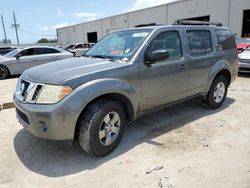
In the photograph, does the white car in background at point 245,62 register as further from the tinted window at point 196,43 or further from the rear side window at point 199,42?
the tinted window at point 196,43

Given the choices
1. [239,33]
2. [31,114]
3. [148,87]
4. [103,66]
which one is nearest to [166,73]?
[148,87]

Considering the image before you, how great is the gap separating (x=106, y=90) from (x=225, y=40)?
140 inches

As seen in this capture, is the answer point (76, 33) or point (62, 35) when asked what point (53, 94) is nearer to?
point (76, 33)

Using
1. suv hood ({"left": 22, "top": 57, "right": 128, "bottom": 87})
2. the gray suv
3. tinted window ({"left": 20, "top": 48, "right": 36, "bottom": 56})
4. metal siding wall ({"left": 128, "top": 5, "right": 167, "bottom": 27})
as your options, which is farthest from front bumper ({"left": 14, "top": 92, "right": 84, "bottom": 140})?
metal siding wall ({"left": 128, "top": 5, "right": 167, "bottom": 27})

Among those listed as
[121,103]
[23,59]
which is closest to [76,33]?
[23,59]

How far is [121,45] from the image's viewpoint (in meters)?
4.09

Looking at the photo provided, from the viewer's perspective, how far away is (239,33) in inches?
699

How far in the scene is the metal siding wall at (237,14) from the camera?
55.5ft

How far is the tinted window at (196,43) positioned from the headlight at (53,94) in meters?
2.65

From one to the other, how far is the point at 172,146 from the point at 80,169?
4.69 feet

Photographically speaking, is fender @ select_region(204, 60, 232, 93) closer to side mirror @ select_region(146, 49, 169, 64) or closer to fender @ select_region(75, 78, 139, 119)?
side mirror @ select_region(146, 49, 169, 64)

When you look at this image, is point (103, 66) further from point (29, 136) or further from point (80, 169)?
point (29, 136)

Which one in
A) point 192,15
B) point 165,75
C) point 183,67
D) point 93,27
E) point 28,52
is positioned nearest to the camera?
point 165,75

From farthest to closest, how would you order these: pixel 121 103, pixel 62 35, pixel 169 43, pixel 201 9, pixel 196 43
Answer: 1. pixel 62 35
2. pixel 201 9
3. pixel 196 43
4. pixel 169 43
5. pixel 121 103
